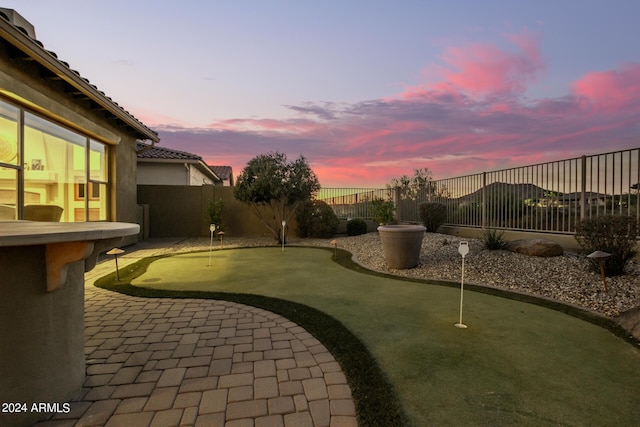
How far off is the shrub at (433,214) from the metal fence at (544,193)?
14.3 inches

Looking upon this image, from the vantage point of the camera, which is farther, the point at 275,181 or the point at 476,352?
the point at 275,181

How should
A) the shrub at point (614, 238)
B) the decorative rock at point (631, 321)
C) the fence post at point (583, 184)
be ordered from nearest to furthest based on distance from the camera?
1. the decorative rock at point (631, 321)
2. the shrub at point (614, 238)
3. the fence post at point (583, 184)

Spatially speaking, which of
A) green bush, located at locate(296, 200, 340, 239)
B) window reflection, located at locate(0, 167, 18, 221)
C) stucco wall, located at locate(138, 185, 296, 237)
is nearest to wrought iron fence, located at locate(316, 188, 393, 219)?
green bush, located at locate(296, 200, 340, 239)

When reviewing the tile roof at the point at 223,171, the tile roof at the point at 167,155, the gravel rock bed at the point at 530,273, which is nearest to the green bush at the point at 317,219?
the gravel rock bed at the point at 530,273

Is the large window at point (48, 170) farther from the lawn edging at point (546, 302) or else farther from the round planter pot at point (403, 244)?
the round planter pot at point (403, 244)

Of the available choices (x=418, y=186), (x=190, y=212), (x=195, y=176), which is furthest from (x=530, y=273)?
(x=195, y=176)

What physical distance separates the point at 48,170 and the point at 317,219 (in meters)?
8.28

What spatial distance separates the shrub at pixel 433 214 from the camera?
10.7 meters

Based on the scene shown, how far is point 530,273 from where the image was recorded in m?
5.60

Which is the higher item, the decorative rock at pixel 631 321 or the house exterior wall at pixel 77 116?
the house exterior wall at pixel 77 116

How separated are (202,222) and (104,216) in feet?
14.0

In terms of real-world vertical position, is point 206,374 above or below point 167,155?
below

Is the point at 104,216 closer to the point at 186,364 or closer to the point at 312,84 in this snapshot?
the point at 312,84

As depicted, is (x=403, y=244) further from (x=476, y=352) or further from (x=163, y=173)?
(x=163, y=173)
